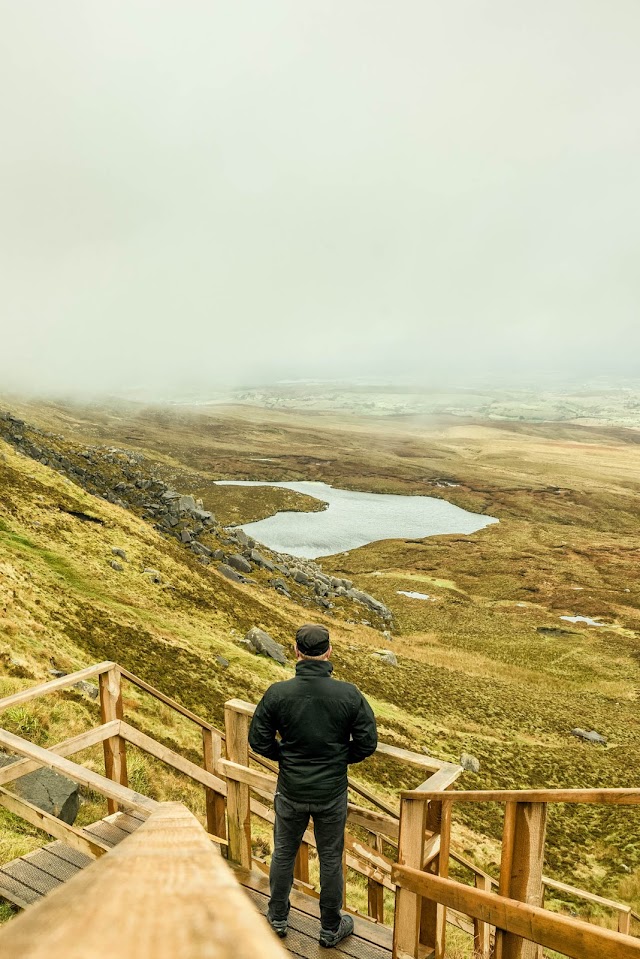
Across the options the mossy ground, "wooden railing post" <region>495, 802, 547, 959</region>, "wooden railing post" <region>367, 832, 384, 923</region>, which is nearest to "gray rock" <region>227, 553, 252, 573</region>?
the mossy ground

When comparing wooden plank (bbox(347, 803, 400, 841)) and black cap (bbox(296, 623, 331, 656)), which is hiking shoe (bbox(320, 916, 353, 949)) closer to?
wooden plank (bbox(347, 803, 400, 841))

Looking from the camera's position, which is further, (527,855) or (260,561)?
(260,561)

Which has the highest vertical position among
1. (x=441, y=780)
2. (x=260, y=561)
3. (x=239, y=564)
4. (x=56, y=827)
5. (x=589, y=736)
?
(x=441, y=780)

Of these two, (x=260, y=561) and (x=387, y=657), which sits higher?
(x=260, y=561)

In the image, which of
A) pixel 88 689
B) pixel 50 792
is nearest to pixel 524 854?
pixel 50 792

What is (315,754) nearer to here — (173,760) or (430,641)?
(173,760)

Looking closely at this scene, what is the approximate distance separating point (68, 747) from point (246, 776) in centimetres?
205

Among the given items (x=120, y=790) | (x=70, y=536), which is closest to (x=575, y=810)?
(x=120, y=790)

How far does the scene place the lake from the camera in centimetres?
6706

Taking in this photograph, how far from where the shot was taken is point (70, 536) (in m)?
25.3

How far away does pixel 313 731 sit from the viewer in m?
5.23

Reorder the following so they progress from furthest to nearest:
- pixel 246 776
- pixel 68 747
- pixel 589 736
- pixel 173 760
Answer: pixel 589 736 < pixel 173 760 < pixel 68 747 < pixel 246 776

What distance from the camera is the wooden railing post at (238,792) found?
19.6 ft

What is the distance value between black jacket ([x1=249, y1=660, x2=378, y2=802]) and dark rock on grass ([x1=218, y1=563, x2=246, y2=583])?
3070 cm
